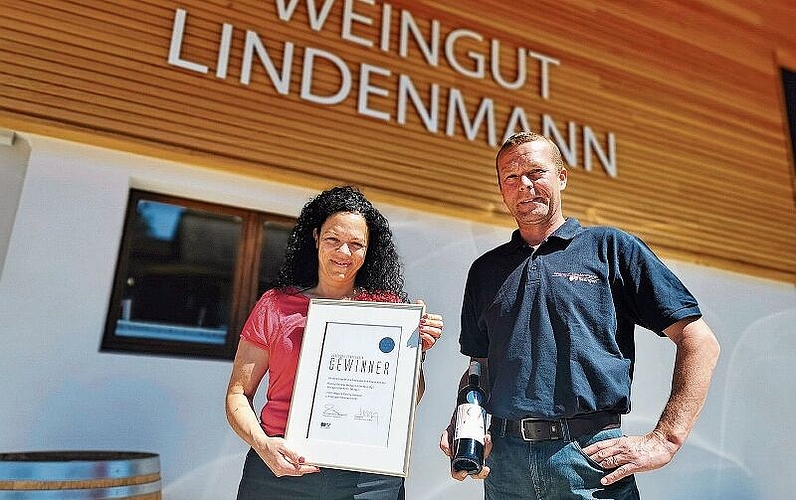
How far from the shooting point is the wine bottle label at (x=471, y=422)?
4.78ft

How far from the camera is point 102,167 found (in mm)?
3025

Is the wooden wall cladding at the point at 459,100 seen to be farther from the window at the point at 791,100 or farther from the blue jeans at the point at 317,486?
the blue jeans at the point at 317,486

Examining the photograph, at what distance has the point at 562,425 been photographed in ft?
4.81

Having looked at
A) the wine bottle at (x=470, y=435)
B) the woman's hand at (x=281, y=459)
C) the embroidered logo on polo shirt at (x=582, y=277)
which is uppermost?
the embroidered logo on polo shirt at (x=582, y=277)

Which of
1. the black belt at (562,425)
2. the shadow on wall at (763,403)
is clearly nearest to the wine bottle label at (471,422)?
the black belt at (562,425)

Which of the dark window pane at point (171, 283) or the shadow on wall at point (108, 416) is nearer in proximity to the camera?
the shadow on wall at point (108, 416)

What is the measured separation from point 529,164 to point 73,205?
2517 mm

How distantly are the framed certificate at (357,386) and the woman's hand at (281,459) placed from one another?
3 centimetres

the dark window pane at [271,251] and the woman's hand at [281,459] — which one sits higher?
the dark window pane at [271,251]

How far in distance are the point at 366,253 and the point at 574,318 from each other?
80cm
